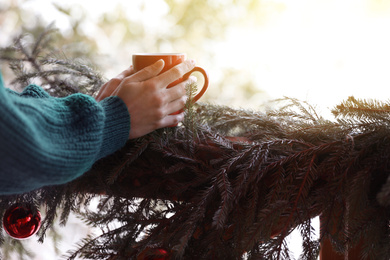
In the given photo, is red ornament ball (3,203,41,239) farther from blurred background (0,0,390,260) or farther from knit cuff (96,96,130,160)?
blurred background (0,0,390,260)

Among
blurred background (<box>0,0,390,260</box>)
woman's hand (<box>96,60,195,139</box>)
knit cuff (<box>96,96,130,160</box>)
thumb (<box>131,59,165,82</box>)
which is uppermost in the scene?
blurred background (<box>0,0,390,260</box>)

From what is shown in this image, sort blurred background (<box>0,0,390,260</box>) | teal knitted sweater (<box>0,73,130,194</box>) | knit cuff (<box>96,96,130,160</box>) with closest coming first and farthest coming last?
teal knitted sweater (<box>0,73,130,194</box>)
knit cuff (<box>96,96,130,160</box>)
blurred background (<box>0,0,390,260</box>)

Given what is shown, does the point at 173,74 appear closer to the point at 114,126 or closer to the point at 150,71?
the point at 150,71

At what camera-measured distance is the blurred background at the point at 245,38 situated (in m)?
1.59

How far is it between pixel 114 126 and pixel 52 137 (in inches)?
4.3

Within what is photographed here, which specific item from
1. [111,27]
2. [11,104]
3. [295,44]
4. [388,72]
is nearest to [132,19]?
[111,27]

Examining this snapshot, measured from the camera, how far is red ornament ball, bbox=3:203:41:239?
26.5 inches

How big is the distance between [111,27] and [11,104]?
1.47 metres

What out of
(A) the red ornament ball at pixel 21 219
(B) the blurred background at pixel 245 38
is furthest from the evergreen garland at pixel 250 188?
(B) the blurred background at pixel 245 38

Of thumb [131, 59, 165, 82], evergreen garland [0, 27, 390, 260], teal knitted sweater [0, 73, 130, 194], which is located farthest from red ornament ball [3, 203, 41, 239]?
thumb [131, 59, 165, 82]

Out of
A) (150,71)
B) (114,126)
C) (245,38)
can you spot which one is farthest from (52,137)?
(245,38)

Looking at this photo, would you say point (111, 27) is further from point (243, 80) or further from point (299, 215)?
point (299, 215)

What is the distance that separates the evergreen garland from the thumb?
0.09 metres

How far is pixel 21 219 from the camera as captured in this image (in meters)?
0.68
